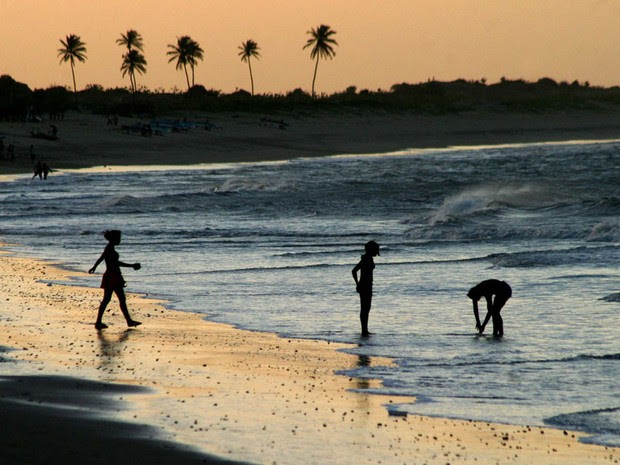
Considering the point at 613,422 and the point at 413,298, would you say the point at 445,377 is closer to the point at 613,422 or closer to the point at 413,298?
the point at 613,422

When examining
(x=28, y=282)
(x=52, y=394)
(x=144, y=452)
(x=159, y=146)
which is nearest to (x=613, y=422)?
(x=144, y=452)

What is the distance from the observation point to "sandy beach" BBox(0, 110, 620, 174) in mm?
66188

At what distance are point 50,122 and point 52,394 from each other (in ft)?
230

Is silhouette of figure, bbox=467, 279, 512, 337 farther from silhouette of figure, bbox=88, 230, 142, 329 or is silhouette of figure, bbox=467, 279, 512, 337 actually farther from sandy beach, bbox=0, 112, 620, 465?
silhouette of figure, bbox=88, 230, 142, 329

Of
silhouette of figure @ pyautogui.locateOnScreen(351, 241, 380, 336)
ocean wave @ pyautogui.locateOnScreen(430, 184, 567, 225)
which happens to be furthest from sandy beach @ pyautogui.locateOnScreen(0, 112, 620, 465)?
ocean wave @ pyautogui.locateOnScreen(430, 184, 567, 225)

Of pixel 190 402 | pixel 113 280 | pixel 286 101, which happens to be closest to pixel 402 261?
pixel 113 280

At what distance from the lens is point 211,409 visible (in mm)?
9273

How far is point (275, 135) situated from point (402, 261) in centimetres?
6188

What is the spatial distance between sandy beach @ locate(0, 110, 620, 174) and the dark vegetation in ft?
6.01

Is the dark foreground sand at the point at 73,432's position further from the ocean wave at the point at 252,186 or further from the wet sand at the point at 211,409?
the ocean wave at the point at 252,186

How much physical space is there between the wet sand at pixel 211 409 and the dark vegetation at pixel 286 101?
223ft

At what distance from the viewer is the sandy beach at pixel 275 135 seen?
217 ft

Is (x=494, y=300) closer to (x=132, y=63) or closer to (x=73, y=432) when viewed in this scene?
(x=73, y=432)

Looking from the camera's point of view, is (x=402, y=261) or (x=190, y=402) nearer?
(x=190, y=402)
